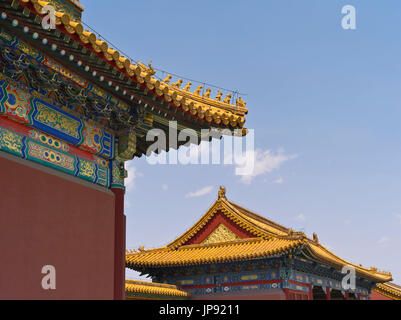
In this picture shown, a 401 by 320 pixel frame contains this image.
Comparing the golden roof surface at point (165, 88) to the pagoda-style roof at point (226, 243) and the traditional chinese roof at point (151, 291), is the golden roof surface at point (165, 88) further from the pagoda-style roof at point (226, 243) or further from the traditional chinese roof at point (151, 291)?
the pagoda-style roof at point (226, 243)

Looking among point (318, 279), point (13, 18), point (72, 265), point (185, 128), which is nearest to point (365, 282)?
point (318, 279)

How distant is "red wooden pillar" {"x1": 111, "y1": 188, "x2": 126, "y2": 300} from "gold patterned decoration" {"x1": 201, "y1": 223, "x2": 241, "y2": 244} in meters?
13.3

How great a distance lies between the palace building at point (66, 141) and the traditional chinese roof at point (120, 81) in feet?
0.05

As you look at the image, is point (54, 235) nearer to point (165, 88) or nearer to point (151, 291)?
point (165, 88)

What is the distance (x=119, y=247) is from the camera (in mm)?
8641

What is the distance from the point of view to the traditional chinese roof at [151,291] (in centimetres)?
1634

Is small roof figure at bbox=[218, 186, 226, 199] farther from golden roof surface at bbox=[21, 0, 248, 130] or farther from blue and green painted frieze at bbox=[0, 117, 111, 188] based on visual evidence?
blue and green painted frieze at bbox=[0, 117, 111, 188]

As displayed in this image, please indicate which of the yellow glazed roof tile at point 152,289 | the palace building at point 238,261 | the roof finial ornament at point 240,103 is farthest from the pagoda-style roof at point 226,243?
the roof finial ornament at point 240,103

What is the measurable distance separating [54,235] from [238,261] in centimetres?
1261

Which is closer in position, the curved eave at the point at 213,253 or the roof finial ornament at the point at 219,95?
the roof finial ornament at the point at 219,95

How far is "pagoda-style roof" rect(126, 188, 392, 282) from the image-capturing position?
61.9ft

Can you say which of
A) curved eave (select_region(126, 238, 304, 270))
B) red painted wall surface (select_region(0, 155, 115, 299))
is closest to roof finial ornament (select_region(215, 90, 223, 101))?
red painted wall surface (select_region(0, 155, 115, 299))

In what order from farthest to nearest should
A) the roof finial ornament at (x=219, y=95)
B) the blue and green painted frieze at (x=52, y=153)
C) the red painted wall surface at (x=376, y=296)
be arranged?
1. the red painted wall surface at (x=376, y=296)
2. the roof finial ornament at (x=219, y=95)
3. the blue and green painted frieze at (x=52, y=153)
